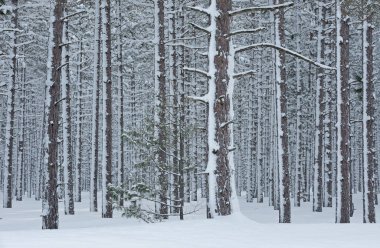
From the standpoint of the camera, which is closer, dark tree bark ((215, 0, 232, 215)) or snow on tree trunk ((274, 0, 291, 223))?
dark tree bark ((215, 0, 232, 215))

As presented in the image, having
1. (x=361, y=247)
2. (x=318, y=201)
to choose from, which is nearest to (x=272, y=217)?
(x=318, y=201)

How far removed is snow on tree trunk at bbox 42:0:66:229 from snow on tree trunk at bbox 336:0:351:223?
28.1 feet

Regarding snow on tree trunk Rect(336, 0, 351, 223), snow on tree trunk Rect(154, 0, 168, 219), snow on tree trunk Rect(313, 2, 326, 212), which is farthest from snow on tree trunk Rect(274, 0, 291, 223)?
Answer: snow on tree trunk Rect(313, 2, 326, 212)

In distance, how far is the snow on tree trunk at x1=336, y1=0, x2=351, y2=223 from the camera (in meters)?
15.8

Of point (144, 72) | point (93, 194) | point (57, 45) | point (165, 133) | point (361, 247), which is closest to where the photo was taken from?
point (361, 247)

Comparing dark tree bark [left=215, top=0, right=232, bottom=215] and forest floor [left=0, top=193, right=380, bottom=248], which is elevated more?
dark tree bark [left=215, top=0, right=232, bottom=215]

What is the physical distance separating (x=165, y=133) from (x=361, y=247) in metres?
8.78

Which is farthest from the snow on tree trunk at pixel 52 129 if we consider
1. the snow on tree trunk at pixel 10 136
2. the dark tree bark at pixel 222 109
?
the snow on tree trunk at pixel 10 136

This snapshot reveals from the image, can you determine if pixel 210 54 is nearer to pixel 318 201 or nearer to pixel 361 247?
pixel 361 247

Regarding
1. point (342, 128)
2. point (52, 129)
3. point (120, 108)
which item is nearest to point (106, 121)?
point (52, 129)

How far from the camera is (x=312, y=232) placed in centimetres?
714

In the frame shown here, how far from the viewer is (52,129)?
12297 millimetres

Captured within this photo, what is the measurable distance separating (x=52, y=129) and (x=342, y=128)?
346 inches

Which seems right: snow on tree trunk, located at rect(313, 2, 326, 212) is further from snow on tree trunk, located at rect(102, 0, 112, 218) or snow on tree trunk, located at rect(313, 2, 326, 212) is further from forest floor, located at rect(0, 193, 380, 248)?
forest floor, located at rect(0, 193, 380, 248)
